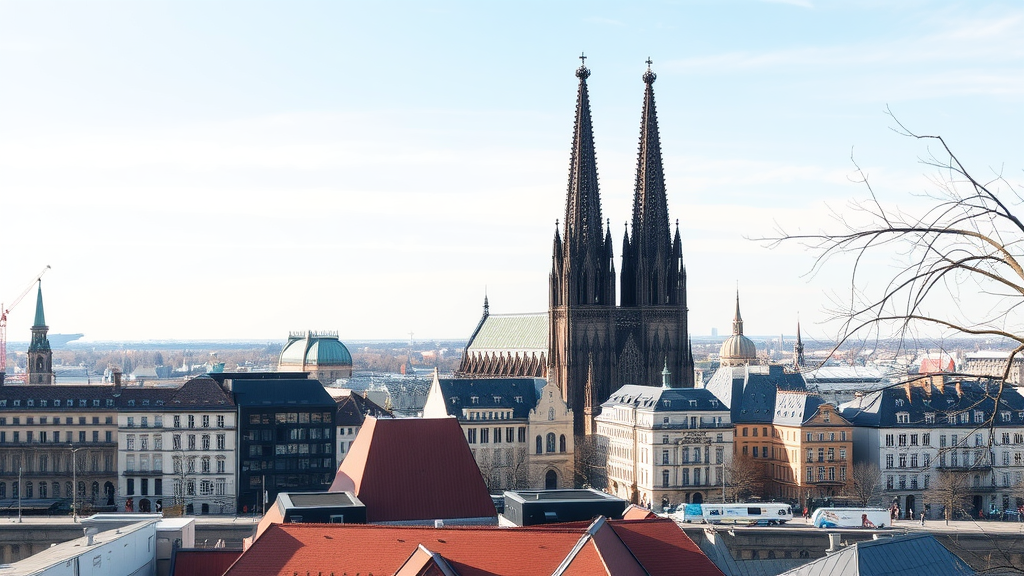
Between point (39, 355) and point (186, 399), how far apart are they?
69172 millimetres

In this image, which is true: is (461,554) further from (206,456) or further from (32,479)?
(32,479)

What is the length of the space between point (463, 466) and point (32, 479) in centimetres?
6841

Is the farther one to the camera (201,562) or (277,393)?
(277,393)

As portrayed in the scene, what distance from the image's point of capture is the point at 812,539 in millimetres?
109000

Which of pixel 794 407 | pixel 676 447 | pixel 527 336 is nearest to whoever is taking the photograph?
pixel 676 447

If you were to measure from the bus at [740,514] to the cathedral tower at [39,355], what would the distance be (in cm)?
11201

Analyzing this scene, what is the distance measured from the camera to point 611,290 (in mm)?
165875

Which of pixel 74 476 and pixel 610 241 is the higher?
pixel 610 241

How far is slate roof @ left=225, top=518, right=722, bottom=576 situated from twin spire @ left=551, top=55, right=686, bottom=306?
100217 mm

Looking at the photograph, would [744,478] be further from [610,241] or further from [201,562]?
[201,562]

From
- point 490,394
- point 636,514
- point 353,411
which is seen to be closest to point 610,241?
point 490,394

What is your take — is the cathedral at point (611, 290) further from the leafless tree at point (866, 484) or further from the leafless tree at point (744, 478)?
the leafless tree at point (866, 484)

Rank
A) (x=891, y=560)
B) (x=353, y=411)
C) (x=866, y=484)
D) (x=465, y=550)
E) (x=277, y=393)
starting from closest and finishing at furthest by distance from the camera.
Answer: (x=891, y=560) < (x=465, y=550) < (x=866, y=484) < (x=277, y=393) < (x=353, y=411)

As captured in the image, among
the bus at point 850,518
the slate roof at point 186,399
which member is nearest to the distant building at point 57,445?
the slate roof at point 186,399
